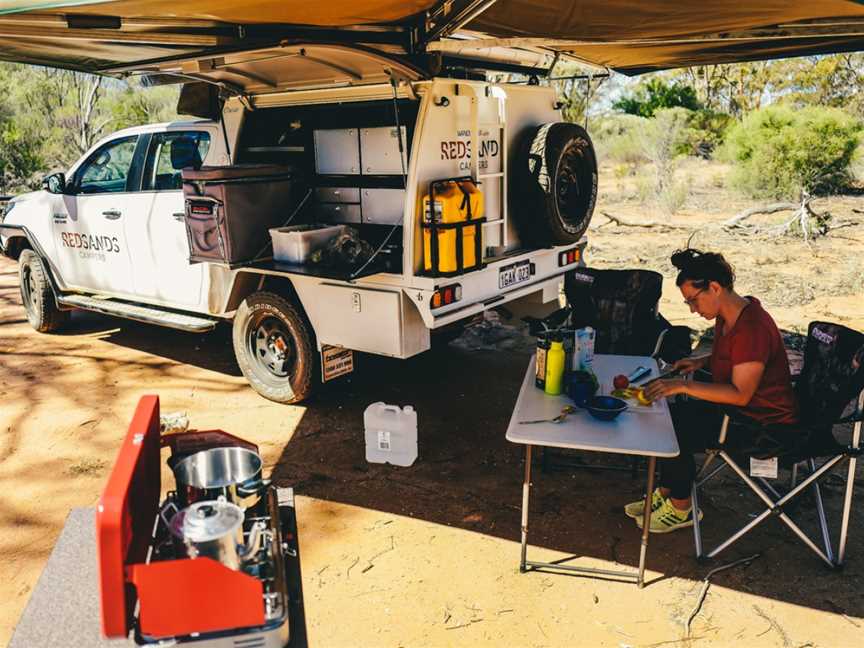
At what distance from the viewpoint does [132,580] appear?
2.29 metres

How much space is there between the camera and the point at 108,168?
6703mm

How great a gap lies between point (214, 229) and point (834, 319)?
5.82m

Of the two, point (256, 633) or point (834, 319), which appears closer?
point (256, 633)

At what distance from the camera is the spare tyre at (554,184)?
5250 mm

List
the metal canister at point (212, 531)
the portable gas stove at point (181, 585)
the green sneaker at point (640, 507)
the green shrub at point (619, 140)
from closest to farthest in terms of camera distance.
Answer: the portable gas stove at point (181, 585) < the metal canister at point (212, 531) < the green sneaker at point (640, 507) < the green shrub at point (619, 140)

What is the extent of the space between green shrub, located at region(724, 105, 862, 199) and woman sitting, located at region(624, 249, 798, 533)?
33.2 ft

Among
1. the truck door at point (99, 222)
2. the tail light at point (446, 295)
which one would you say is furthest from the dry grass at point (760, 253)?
the truck door at point (99, 222)

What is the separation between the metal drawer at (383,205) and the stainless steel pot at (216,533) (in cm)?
273

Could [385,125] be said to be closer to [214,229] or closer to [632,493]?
[214,229]

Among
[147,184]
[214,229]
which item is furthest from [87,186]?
[214,229]

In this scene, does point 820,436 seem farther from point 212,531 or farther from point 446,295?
point 212,531

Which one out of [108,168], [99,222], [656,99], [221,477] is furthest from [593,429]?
[656,99]

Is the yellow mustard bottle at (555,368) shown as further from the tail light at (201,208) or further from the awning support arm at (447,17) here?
the tail light at (201,208)

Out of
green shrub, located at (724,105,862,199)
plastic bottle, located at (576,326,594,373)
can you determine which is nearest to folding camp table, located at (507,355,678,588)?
plastic bottle, located at (576,326,594,373)
